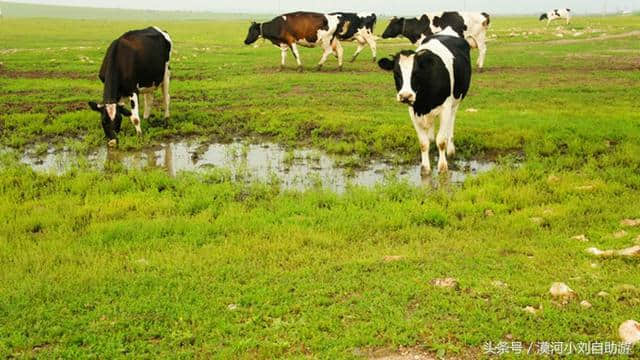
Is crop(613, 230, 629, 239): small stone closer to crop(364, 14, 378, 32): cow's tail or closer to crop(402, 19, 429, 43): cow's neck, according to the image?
crop(402, 19, 429, 43): cow's neck

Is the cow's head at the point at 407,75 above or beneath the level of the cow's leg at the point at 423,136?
above

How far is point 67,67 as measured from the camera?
83.5 ft

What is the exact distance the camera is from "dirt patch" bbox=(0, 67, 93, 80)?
2264 centimetres

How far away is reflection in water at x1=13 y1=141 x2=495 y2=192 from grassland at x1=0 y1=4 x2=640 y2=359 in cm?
48

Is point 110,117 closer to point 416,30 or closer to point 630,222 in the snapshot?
point 630,222

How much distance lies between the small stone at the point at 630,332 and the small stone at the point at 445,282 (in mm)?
1544

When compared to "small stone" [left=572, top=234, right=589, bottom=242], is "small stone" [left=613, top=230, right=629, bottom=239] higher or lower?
higher

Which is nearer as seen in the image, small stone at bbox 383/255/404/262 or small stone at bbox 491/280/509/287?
small stone at bbox 491/280/509/287

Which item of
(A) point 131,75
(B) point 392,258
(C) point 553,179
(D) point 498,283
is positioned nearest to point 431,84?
(C) point 553,179

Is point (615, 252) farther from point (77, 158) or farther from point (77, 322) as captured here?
point (77, 158)

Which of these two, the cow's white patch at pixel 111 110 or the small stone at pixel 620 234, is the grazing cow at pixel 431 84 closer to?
the small stone at pixel 620 234

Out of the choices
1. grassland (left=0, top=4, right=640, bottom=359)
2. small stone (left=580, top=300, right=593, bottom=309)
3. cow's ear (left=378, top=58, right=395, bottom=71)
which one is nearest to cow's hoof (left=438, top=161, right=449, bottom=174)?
grassland (left=0, top=4, right=640, bottom=359)

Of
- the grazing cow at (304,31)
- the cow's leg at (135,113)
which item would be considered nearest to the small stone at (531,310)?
the cow's leg at (135,113)

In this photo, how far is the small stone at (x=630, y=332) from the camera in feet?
15.8
